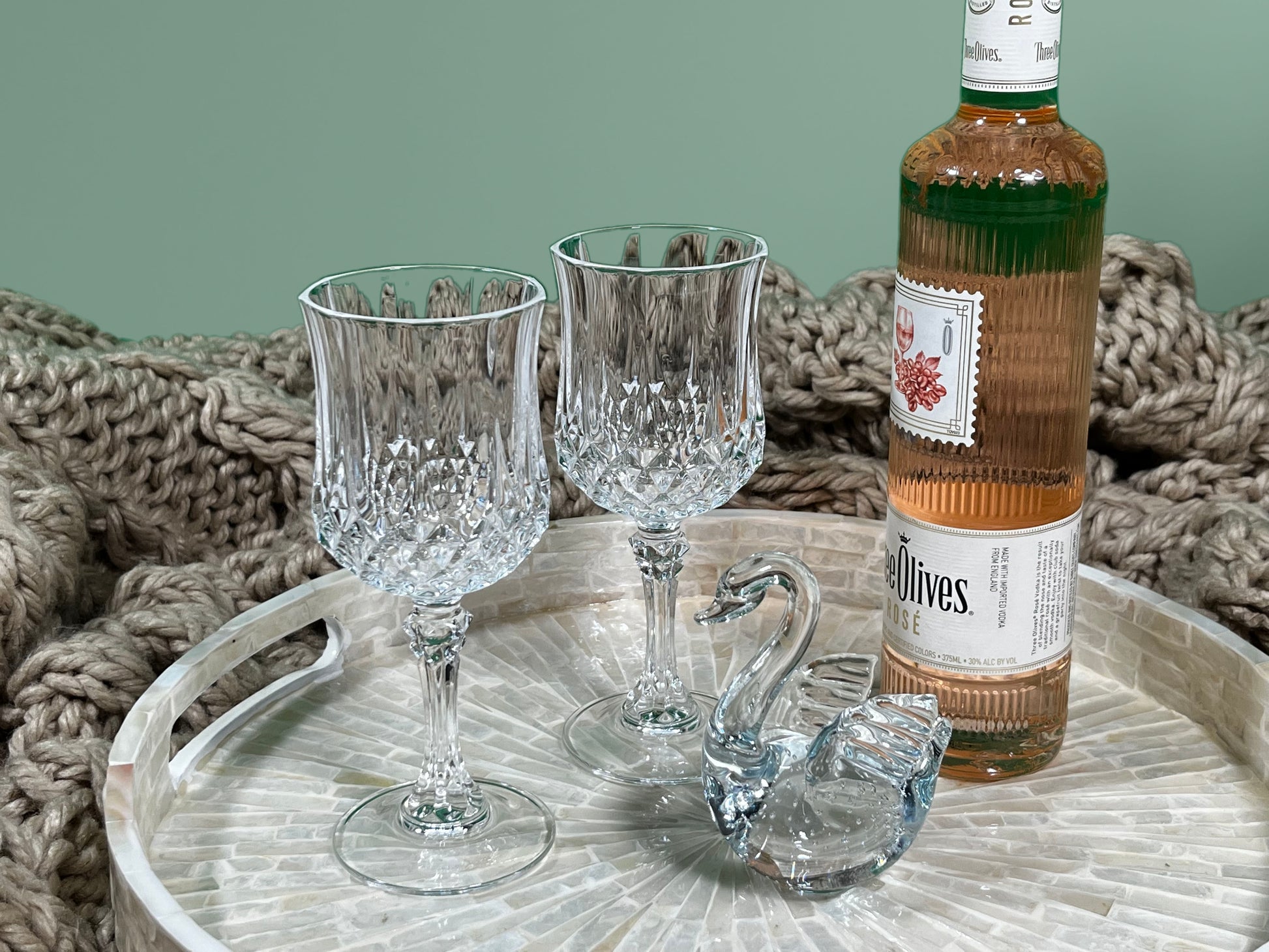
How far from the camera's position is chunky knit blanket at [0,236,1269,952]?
0.99 m

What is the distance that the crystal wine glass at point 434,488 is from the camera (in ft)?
2.38

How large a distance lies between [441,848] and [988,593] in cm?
32

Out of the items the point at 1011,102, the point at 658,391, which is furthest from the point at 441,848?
the point at 1011,102

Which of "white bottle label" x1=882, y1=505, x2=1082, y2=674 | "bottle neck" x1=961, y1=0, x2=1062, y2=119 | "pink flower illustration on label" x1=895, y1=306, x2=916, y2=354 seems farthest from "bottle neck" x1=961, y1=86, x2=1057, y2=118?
"white bottle label" x1=882, y1=505, x2=1082, y2=674

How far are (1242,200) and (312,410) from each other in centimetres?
103

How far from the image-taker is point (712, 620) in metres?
0.78

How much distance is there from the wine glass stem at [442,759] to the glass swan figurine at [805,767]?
0.14m

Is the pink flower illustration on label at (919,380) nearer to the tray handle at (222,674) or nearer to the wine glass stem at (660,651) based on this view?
the wine glass stem at (660,651)

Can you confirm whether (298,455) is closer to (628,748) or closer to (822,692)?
(628,748)

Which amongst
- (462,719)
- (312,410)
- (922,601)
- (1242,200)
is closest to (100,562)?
(312,410)

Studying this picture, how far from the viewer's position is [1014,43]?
0.78m

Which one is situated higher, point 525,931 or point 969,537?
point 969,537

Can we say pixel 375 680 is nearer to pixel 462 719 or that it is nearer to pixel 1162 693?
pixel 462 719

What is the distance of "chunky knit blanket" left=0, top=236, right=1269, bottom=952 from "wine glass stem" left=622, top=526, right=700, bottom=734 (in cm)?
22
